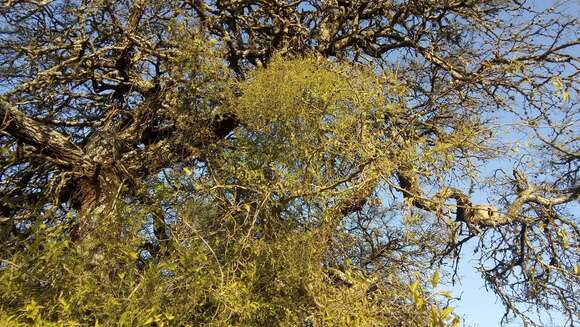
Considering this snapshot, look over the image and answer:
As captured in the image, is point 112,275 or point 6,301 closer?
point 6,301

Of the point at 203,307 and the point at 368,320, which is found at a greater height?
the point at 368,320

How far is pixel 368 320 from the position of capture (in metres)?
3.61

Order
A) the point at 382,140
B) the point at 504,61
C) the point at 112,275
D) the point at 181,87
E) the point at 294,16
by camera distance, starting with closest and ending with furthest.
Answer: the point at 112,275, the point at 382,140, the point at 181,87, the point at 504,61, the point at 294,16

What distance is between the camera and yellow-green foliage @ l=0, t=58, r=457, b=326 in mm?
3312

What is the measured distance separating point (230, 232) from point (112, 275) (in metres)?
0.83

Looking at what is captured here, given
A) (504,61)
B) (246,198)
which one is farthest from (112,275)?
(504,61)

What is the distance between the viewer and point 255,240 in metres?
3.87

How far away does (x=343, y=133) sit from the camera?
3.92m

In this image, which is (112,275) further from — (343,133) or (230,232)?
(343,133)

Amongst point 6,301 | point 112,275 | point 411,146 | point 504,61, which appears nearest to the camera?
point 6,301

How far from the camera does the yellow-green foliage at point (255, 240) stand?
331 centimetres

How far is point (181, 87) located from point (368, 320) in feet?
7.88

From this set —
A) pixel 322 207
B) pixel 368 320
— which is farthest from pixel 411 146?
pixel 368 320

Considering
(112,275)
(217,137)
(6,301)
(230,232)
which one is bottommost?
Answer: (6,301)
